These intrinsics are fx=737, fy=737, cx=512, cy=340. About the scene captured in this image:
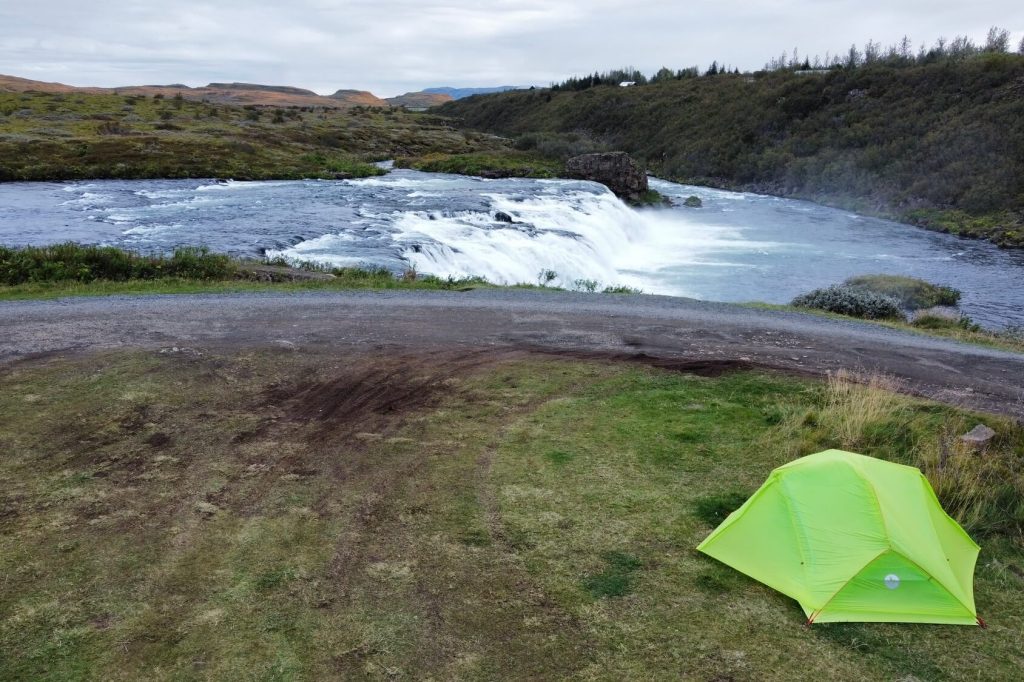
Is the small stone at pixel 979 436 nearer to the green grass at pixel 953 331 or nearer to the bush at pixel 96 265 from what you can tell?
the green grass at pixel 953 331

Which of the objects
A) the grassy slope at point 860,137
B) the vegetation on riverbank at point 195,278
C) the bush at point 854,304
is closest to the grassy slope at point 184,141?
the grassy slope at point 860,137

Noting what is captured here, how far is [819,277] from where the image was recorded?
30.4 metres

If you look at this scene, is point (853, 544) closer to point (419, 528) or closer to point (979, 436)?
point (419, 528)

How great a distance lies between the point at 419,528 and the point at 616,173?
4782cm

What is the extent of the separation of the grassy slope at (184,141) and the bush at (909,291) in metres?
34.2

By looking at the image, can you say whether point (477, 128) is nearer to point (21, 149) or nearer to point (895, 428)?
point (21, 149)

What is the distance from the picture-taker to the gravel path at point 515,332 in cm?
1330

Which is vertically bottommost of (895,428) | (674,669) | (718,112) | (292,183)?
(674,669)

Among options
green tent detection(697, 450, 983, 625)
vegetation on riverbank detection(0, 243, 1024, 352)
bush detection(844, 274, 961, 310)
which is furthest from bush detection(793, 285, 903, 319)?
green tent detection(697, 450, 983, 625)

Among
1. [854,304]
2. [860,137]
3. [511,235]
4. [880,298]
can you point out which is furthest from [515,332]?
[860,137]

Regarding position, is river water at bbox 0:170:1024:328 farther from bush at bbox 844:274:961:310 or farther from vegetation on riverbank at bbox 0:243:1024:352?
vegetation on riverbank at bbox 0:243:1024:352

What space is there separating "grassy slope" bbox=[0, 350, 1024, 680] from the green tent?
0.70 ft

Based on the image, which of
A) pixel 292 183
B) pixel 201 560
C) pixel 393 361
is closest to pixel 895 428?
pixel 393 361

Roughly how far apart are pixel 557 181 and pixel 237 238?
2964 cm
